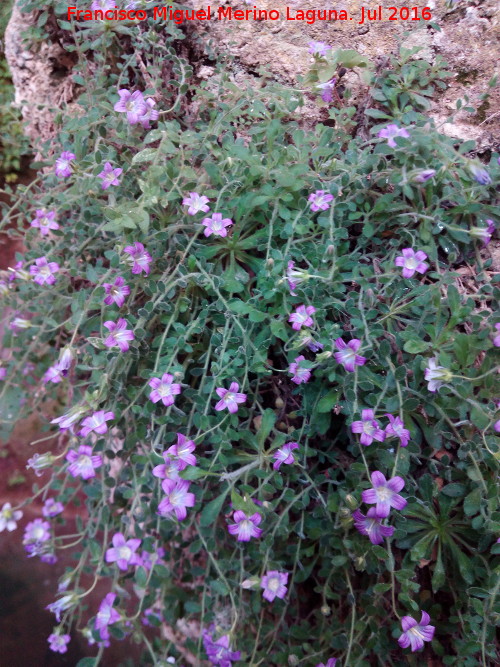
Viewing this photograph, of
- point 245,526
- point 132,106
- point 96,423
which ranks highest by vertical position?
point 132,106

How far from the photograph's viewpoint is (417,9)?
4.33ft

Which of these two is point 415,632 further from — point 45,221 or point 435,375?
point 45,221

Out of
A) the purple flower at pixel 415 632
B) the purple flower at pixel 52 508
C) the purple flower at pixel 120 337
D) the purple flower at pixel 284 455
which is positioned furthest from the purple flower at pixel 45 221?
the purple flower at pixel 415 632

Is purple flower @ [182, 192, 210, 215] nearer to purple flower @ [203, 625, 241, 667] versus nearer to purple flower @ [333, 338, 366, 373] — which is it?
purple flower @ [333, 338, 366, 373]

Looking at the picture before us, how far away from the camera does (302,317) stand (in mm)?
952

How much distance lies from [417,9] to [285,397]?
1075mm

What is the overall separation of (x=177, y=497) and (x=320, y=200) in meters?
0.66

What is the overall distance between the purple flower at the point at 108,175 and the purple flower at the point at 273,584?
2.84 ft

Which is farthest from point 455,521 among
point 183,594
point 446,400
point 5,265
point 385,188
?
point 5,265

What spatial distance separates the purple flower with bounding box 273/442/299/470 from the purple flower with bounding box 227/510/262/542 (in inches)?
4.0

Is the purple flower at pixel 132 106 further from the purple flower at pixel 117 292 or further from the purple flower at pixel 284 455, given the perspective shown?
the purple flower at pixel 284 455

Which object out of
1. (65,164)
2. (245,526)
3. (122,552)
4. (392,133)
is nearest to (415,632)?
(245,526)

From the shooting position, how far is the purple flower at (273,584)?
921 mm

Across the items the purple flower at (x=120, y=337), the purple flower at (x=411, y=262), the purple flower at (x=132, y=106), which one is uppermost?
the purple flower at (x=132, y=106)
